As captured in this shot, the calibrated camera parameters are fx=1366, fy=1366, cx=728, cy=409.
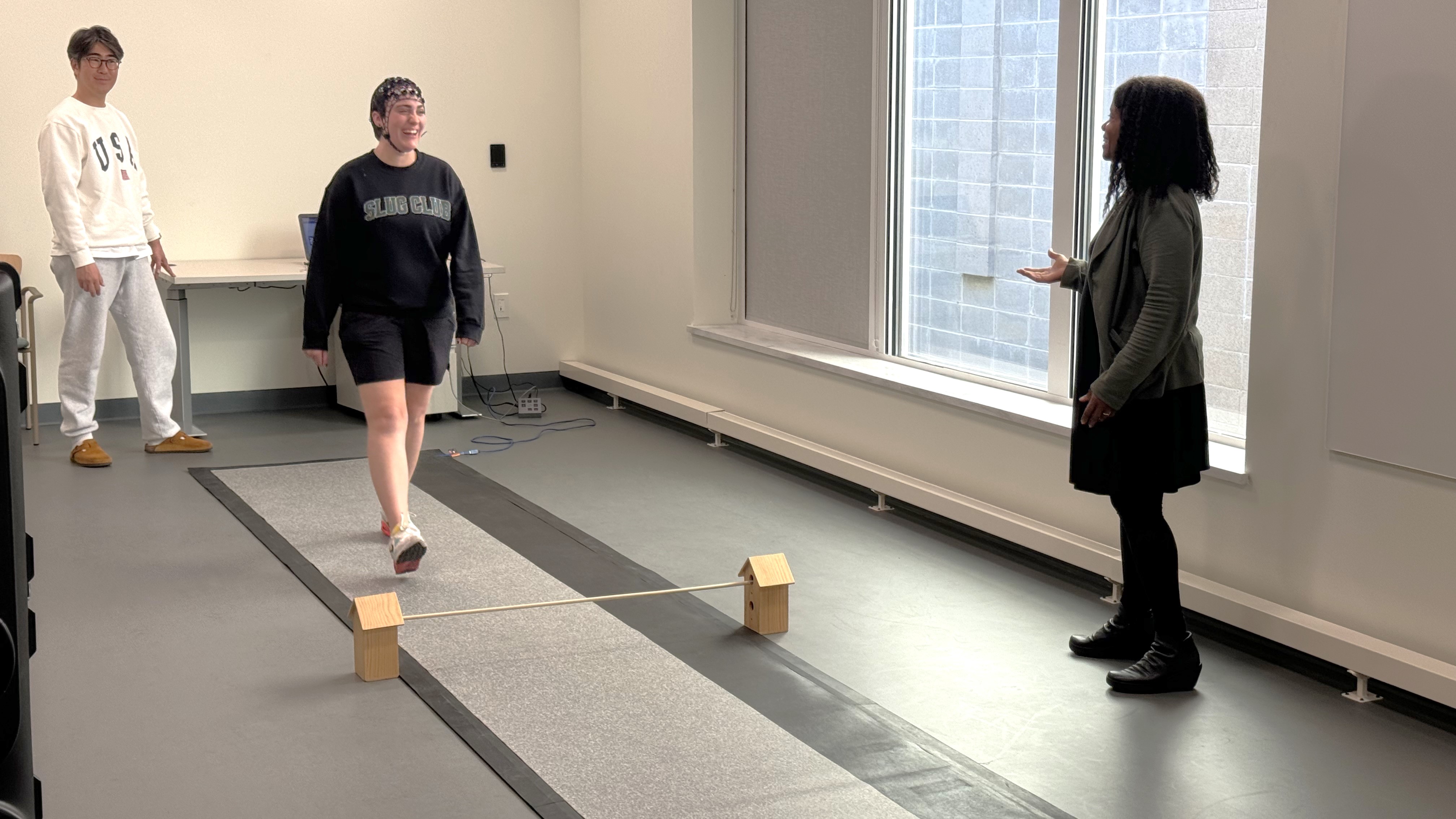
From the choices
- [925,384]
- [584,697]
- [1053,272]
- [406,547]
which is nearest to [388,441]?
[406,547]

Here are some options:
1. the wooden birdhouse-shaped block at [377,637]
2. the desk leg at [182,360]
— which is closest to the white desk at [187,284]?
the desk leg at [182,360]

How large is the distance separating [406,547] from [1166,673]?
217cm

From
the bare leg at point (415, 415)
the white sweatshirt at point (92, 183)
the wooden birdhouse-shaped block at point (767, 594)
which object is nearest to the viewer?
the wooden birdhouse-shaped block at point (767, 594)

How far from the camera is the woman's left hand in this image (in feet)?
10.5

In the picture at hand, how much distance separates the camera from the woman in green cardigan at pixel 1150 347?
3.10 m

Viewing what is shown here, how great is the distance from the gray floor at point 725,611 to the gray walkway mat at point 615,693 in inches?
3.7

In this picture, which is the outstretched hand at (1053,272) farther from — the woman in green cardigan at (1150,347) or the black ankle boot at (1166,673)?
the black ankle boot at (1166,673)

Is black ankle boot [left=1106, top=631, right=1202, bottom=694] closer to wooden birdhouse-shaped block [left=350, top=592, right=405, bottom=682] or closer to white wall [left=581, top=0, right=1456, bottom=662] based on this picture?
white wall [left=581, top=0, right=1456, bottom=662]

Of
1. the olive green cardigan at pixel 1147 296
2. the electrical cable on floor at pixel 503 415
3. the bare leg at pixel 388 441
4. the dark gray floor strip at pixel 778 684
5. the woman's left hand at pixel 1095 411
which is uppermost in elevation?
the olive green cardigan at pixel 1147 296

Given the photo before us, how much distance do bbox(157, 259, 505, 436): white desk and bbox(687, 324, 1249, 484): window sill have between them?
4.05ft

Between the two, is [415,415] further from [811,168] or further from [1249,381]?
[1249,381]

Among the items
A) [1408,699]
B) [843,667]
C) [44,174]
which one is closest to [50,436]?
[44,174]

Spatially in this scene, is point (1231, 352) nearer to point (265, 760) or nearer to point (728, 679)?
point (728, 679)

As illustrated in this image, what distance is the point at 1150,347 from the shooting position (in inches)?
121
